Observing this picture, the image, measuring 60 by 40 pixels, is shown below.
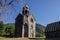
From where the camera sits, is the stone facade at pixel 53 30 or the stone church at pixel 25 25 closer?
the stone facade at pixel 53 30

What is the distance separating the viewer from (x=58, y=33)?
57.5m

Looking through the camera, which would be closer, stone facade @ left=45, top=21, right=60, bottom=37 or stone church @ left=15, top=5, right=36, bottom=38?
stone facade @ left=45, top=21, right=60, bottom=37

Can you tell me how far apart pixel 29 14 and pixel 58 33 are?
29.3 metres

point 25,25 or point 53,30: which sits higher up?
point 25,25

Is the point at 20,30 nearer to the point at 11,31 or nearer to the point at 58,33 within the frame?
the point at 11,31

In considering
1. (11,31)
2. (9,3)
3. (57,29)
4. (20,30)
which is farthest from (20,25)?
(9,3)

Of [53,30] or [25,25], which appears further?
[25,25]

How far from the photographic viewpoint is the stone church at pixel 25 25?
79.5 metres

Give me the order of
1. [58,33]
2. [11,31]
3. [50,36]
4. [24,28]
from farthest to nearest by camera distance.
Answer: [11,31], [24,28], [50,36], [58,33]

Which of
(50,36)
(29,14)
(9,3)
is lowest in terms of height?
(50,36)

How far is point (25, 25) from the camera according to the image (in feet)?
267

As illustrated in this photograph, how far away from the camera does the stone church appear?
79531mm

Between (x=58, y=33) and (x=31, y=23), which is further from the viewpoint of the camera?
(x=31, y=23)

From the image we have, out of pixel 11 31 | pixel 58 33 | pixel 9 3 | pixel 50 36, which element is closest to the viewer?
pixel 9 3
